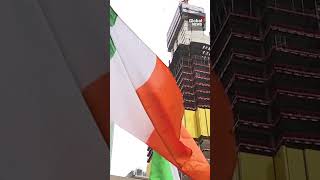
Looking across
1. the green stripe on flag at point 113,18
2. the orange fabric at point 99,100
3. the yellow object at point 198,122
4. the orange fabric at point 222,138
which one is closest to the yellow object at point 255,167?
the orange fabric at point 222,138

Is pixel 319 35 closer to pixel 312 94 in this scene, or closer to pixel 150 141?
pixel 312 94

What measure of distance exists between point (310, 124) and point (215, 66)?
1.73 m

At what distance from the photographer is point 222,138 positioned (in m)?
9.92

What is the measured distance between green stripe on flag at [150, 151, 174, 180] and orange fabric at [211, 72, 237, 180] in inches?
156

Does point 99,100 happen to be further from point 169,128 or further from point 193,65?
point 193,65

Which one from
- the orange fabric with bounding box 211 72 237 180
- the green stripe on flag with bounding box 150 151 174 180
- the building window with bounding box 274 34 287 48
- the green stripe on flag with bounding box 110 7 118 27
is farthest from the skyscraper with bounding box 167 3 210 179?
the orange fabric with bounding box 211 72 237 180

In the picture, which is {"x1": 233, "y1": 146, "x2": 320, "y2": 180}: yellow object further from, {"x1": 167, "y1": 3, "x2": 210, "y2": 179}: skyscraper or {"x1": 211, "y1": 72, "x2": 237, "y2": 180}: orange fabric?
{"x1": 167, "y1": 3, "x2": 210, "y2": 179}: skyscraper

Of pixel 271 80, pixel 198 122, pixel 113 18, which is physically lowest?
pixel 271 80

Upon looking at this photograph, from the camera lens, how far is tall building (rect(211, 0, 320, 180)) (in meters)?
9.58

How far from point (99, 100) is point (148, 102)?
3583 mm

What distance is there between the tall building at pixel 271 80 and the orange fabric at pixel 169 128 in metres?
1.25

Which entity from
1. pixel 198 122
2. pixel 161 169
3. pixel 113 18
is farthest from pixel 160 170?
pixel 198 122

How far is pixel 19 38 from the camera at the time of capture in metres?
7.69

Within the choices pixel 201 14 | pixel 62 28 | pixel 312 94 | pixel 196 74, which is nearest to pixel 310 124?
pixel 312 94
